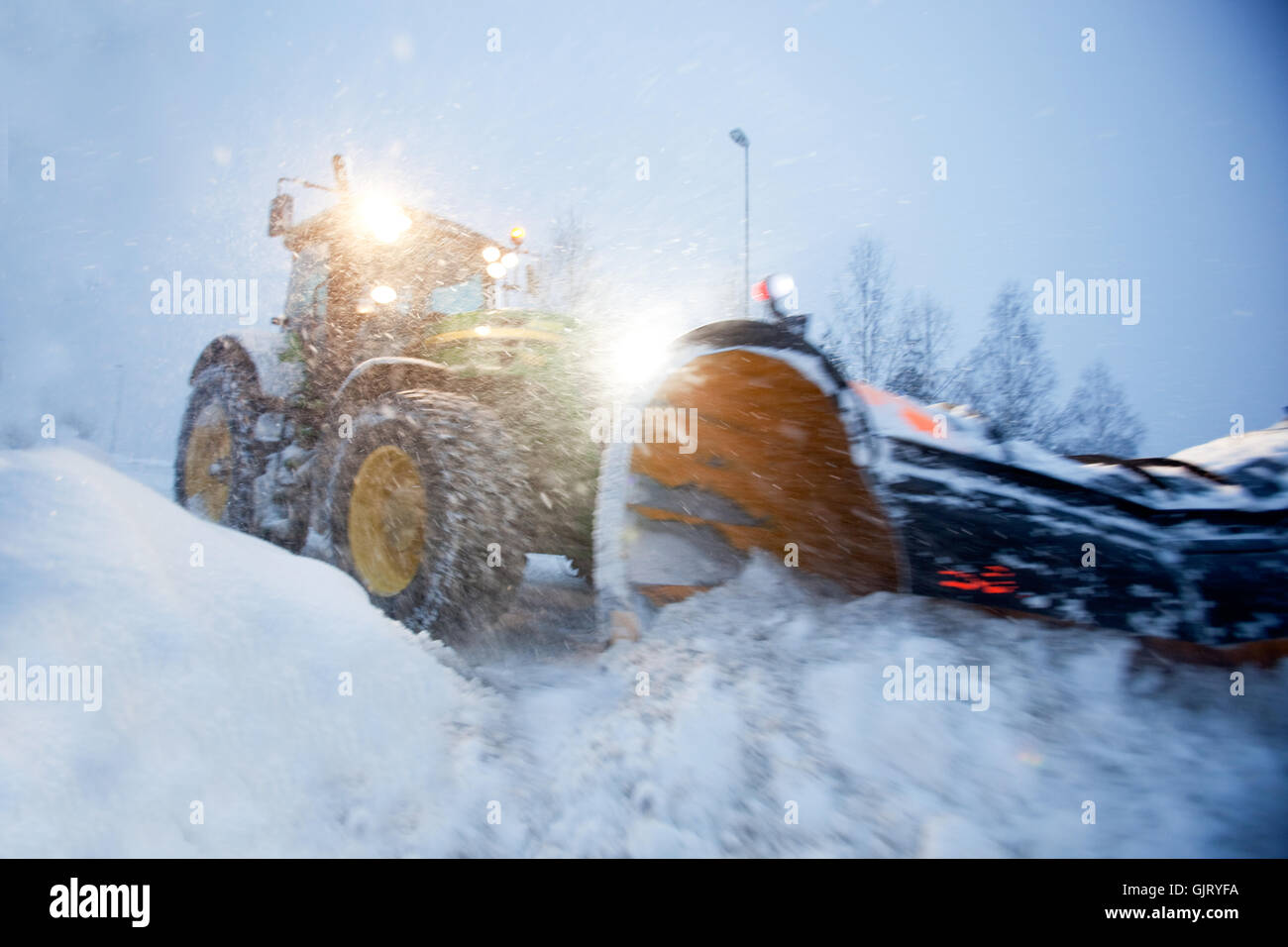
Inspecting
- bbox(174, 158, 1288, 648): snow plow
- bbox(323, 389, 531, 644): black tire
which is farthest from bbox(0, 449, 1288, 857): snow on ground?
bbox(323, 389, 531, 644): black tire

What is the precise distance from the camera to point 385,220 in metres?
4.19

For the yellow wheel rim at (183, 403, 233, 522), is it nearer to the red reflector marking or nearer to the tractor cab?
the tractor cab

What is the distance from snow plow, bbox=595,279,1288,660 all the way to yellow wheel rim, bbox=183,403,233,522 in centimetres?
336

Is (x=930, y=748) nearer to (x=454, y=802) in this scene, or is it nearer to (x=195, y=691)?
(x=454, y=802)

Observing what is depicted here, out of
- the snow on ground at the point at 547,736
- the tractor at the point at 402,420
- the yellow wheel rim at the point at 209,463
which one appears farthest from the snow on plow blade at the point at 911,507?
the yellow wheel rim at the point at 209,463

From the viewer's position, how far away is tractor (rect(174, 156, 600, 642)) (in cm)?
270

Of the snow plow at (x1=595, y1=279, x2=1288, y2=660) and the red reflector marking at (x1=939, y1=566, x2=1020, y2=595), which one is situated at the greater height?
the snow plow at (x1=595, y1=279, x2=1288, y2=660)

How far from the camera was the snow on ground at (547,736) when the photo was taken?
60.8 inches

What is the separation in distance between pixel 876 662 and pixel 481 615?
144 centimetres

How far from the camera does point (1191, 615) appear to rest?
1.98 meters

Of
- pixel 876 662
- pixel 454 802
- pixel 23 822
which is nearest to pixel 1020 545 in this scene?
pixel 876 662

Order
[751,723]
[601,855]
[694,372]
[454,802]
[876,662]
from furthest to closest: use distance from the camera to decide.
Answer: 1. [694,372]
2. [876,662]
3. [751,723]
4. [454,802]
5. [601,855]

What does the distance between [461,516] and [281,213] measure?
134 inches
